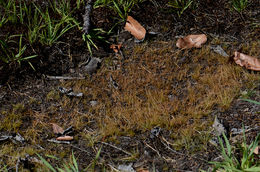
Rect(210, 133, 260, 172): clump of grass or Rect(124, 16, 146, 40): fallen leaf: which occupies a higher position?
Rect(124, 16, 146, 40): fallen leaf

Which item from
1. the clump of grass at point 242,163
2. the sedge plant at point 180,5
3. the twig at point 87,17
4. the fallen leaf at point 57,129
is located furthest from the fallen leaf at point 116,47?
the clump of grass at point 242,163

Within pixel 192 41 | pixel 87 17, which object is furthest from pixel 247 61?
pixel 87 17

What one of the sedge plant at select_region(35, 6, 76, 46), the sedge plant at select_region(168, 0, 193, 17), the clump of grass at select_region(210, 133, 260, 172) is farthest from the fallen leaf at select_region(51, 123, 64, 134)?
the sedge plant at select_region(168, 0, 193, 17)

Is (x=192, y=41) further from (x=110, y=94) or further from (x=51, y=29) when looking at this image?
(x=51, y=29)

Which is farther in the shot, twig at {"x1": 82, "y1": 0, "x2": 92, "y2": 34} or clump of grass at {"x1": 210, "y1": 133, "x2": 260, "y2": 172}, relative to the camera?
twig at {"x1": 82, "y1": 0, "x2": 92, "y2": 34}

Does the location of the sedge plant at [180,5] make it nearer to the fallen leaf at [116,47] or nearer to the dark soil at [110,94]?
the dark soil at [110,94]

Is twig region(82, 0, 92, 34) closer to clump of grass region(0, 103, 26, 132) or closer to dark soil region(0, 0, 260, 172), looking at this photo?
dark soil region(0, 0, 260, 172)
